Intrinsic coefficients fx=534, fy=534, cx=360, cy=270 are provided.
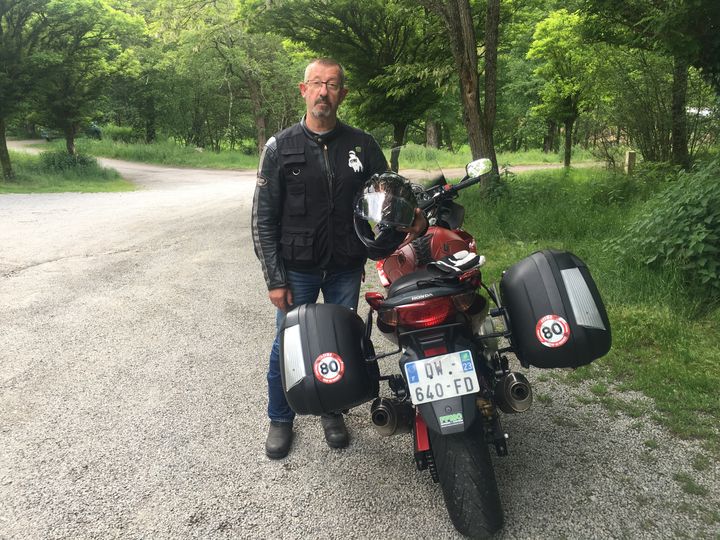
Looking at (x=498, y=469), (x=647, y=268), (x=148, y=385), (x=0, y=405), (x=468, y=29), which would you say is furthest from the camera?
(x=468, y=29)

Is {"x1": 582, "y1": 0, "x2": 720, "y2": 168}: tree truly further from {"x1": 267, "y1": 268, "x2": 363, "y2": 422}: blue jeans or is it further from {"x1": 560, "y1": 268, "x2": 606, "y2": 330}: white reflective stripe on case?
{"x1": 267, "y1": 268, "x2": 363, "y2": 422}: blue jeans

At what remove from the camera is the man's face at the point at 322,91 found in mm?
2740

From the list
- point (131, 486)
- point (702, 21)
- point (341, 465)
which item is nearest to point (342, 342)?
point (341, 465)

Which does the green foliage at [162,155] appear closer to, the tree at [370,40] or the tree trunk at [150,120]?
the tree trunk at [150,120]

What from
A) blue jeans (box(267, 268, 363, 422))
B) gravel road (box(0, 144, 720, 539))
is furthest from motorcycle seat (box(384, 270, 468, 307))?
gravel road (box(0, 144, 720, 539))

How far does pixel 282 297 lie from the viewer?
2957 millimetres

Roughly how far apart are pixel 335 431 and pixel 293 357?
98 cm

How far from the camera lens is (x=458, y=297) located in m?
2.30

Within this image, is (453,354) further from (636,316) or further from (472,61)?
(472,61)

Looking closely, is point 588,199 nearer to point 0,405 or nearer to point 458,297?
point 458,297

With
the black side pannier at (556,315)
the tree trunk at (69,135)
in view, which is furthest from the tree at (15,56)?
the black side pannier at (556,315)

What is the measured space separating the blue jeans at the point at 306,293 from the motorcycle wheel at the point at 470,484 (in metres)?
1.13

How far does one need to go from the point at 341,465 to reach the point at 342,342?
3.07ft

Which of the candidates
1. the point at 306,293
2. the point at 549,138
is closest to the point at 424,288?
the point at 306,293
